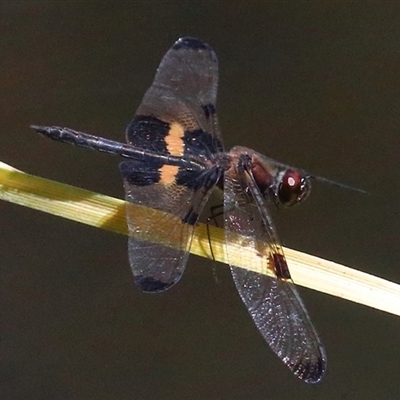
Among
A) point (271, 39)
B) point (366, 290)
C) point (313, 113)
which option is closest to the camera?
point (366, 290)

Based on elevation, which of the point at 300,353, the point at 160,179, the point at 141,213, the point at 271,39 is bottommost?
the point at 300,353

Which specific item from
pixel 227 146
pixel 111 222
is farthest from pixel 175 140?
pixel 227 146

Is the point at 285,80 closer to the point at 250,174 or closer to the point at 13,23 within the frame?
the point at 13,23

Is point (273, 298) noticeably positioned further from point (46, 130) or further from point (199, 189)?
point (46, 130)

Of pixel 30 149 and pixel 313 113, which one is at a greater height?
pixel 313 113

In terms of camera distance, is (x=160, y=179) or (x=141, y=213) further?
(x=160, y=179)

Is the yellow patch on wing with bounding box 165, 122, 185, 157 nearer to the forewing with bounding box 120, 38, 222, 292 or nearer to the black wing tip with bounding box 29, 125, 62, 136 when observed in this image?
the forewing with bounding box 120, 38, 222, 292

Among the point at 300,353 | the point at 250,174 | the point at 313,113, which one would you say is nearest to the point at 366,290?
the point at 300,353
